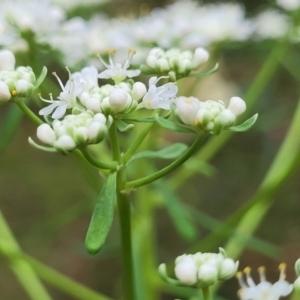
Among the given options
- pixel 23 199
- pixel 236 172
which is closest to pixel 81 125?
pixel 236 172

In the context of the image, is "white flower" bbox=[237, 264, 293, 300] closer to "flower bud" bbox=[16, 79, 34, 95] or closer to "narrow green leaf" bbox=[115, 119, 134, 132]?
"narrow green leaf" bbox=[115, 119, 134, 132]

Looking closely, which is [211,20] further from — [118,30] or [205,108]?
[205,108]

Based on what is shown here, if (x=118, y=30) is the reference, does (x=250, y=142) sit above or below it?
→ below

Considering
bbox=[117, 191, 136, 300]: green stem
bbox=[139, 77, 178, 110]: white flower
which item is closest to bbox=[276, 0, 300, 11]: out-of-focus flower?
bbox=[139, 77, 178, 110]: white flower

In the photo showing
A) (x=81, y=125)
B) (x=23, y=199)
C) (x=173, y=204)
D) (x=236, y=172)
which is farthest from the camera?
(x=23, y=199)

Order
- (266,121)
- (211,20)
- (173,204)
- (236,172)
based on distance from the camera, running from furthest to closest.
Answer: (236,172) → (266,121) → (211,20) → (173,204)

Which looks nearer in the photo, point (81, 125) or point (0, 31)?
point (81, 125)

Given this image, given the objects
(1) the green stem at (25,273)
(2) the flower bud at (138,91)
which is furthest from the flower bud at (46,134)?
(1) the green stem at (25,273)
